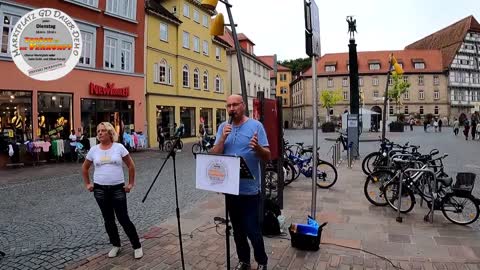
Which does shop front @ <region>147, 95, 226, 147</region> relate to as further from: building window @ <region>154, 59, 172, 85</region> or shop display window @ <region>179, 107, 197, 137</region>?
building window @ <region>154, 59, 172, 85</region>

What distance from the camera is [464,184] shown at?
19.6 ft

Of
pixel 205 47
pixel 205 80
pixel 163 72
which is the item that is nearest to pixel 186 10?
pixel 205 47

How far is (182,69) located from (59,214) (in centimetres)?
2241

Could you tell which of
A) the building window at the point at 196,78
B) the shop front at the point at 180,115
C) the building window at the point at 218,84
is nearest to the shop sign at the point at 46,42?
the shop front at the point at 180,115

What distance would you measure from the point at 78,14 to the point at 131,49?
4044 millimetres

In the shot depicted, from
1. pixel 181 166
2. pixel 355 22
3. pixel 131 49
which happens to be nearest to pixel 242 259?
pixel 181 166

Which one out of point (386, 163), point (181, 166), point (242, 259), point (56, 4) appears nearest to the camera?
point (242, 259)

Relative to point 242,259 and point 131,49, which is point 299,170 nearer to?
point 242,259

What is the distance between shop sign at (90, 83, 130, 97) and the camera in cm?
1980

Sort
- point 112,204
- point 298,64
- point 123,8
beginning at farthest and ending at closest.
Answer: point 298,64, point 123,8, point 112,204

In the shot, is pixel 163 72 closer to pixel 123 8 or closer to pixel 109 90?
pixel 123 8

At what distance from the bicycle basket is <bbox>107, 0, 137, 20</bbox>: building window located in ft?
65.9

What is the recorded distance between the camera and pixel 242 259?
403 cm

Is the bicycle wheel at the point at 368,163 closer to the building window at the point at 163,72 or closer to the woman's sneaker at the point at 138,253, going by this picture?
the woman's sneaker at the point at 138,253
